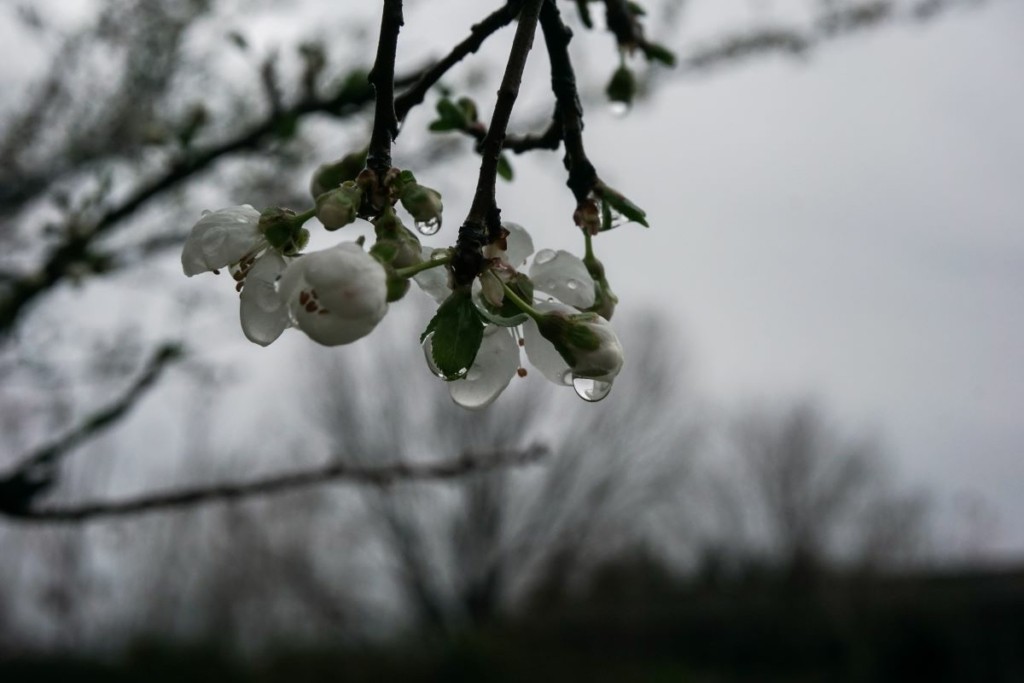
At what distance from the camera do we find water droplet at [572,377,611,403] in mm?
605

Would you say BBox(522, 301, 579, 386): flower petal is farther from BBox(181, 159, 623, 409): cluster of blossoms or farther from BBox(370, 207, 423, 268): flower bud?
BBox(370, 207, 423, 268): flower bud

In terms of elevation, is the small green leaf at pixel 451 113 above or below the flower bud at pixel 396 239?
above

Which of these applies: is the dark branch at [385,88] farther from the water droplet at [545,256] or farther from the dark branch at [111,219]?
the dark branch at [111,219]

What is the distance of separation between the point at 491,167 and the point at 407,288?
0.38ft

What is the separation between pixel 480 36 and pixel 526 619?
17.2 m

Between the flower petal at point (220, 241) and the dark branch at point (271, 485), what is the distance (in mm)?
900

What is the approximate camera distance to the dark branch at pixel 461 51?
1.96 feet

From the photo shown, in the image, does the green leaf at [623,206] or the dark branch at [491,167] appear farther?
the green leaf at [623,206]

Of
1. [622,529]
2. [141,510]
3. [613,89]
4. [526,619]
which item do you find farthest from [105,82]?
[622,529]

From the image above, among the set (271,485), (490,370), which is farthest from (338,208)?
(271,485)

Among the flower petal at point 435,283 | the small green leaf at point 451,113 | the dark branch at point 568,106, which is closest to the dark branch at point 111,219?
the small green leaf at point 451,113

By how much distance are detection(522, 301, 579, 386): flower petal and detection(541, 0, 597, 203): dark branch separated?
0.11 m

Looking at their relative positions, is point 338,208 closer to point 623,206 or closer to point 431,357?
point 431,357

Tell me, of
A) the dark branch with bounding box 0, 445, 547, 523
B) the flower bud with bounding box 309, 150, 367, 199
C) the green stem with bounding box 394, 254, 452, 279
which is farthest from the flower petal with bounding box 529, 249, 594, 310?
the dark branch with bounding box 0, 445, 547, 523
